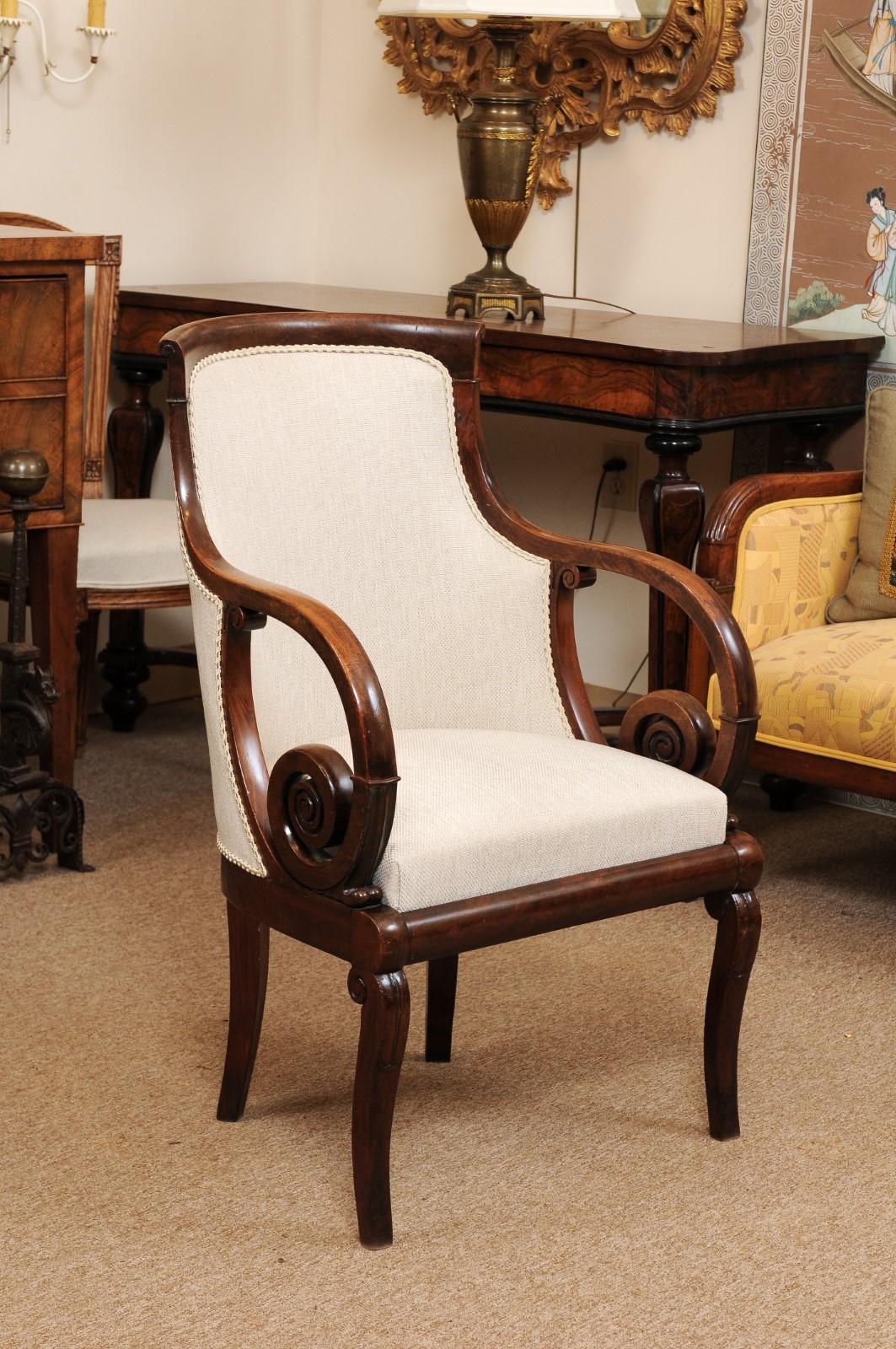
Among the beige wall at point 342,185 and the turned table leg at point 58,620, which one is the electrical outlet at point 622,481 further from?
the turned table leg at point 58,620

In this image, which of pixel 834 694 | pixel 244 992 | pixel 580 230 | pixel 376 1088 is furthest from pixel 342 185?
pixel 376 1088

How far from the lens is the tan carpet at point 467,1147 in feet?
5.39

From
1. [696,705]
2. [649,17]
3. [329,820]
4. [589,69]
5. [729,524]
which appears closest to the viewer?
[329,820]

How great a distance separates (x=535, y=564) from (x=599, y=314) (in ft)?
4.81

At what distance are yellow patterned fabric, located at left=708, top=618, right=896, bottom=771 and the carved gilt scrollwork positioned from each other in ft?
4.22

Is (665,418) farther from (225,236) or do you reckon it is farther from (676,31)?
(225,236)

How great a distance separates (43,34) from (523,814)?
2423 mm

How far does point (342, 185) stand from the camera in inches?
161

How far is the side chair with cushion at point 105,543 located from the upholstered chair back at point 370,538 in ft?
2.86

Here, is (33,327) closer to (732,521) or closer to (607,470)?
(732,521)

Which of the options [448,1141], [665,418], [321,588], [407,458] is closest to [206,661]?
[321,588]

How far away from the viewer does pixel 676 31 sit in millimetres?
3354


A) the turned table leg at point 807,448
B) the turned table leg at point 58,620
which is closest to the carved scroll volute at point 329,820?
the turned table leg at point 58,620

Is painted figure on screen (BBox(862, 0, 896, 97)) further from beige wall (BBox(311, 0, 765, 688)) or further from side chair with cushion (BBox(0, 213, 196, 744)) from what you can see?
side chair with cushion (BBox(0, 213, 196, 744))
